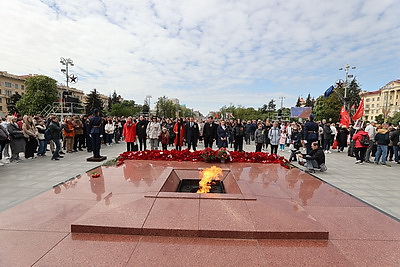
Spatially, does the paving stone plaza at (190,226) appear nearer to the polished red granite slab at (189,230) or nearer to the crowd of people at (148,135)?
the polished red granite slab at (189,230)

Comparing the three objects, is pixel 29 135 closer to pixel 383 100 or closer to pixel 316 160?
pixel 316 160

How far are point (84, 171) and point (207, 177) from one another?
4213 millimetres

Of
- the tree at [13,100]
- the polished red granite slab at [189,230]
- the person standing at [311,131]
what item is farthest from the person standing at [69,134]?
the tree at [13,100]

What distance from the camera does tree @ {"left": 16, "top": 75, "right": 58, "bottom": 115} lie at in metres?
48.3

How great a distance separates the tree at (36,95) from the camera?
158 ft

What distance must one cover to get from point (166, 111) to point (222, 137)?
148ft

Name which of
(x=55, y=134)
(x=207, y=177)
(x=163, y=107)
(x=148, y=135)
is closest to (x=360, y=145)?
(x=207, y=177)

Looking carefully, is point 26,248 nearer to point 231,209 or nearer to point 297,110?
point 231,209

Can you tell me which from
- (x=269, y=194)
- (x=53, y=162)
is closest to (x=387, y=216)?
(x=269, y=194)

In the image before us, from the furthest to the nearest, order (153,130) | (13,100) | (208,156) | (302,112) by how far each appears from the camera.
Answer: (13,100) → (302,112) → (153,130) → (208,156)

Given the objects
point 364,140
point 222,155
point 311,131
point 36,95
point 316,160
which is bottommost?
point 316,160

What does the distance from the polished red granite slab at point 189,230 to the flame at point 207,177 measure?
3.49 ft

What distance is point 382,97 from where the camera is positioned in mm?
83438

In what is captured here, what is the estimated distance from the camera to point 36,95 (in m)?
48.2
